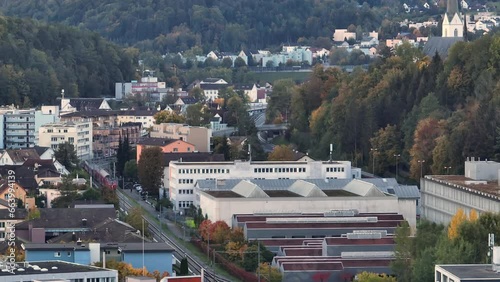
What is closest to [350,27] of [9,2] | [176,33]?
[176,33]

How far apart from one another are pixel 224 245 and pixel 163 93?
58853mm

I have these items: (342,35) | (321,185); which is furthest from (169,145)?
(342,35)

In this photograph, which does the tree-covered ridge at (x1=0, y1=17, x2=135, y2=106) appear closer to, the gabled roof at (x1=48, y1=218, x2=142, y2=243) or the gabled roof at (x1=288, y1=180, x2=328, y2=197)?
the gabled roof at (x1=288, y1=180, x2=328, y2=197)

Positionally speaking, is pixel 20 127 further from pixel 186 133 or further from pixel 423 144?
pixel 423 144

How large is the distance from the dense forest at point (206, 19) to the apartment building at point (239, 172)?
9174cm

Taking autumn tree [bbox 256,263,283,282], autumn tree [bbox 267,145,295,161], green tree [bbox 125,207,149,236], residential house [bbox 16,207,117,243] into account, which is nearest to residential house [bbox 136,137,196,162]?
autumn tree [bbox 267,145,295,161]

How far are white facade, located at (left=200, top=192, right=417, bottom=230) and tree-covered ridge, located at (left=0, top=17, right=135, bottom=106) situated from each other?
3783 cm

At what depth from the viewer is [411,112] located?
70500 millimetres

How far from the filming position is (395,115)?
238 feet

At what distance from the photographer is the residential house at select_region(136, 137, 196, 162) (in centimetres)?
7156

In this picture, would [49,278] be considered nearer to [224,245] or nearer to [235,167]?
[224,245]

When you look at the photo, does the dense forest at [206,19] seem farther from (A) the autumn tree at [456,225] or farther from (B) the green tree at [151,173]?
(A) the autumn tree at [456,225]

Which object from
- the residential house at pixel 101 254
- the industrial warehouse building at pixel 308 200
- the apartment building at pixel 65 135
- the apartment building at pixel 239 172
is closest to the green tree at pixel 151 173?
the apartment building at pixel 239 172

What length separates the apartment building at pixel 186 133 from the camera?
7525 cm
